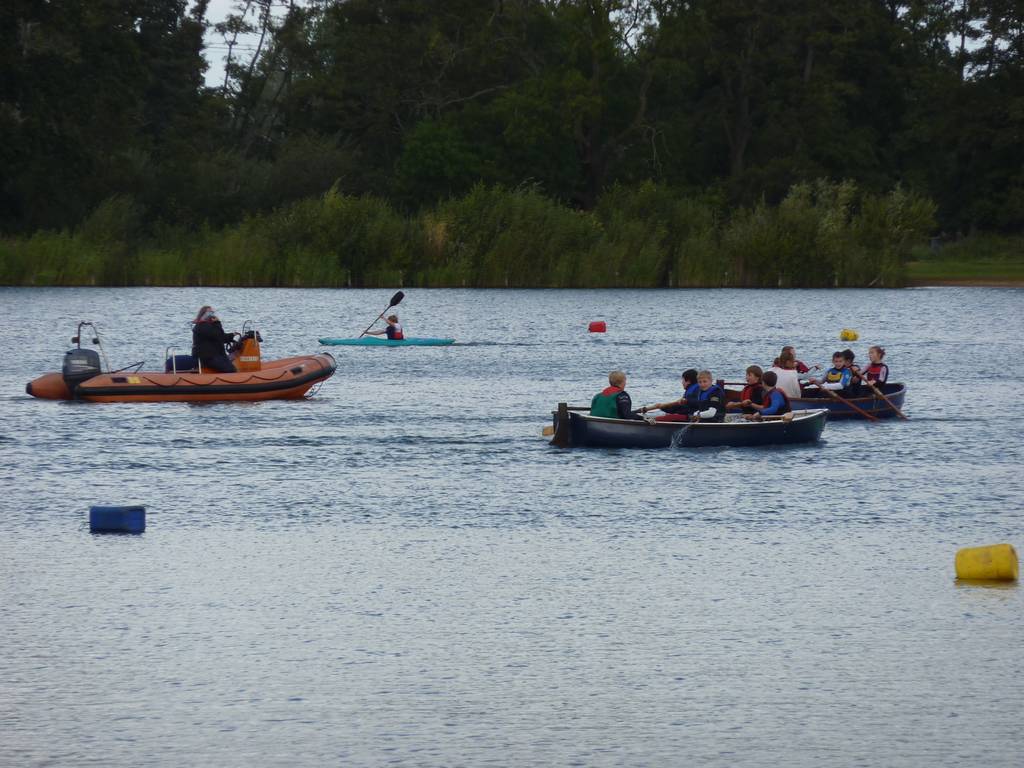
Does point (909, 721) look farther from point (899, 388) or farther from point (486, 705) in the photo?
point (899, 388)

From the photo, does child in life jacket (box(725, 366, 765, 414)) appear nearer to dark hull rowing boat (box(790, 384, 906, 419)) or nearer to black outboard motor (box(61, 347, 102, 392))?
dark hull rowing boat (box(790, 384, 906, 419))

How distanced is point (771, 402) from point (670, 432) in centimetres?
185

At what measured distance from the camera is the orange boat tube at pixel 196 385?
1195 inches

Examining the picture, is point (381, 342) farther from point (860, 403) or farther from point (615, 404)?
point (615, 404)

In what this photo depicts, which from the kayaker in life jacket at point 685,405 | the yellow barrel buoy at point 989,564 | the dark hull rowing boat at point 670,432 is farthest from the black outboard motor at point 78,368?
the yellow barrel buoy at point 989,564

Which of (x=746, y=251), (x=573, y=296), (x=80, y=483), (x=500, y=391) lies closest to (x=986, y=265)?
(x=746, y=251)

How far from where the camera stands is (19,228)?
76.7 metres

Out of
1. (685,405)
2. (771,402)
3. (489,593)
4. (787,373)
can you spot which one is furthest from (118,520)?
(787,373)

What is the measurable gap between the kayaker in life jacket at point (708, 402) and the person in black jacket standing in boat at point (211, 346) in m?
9.40

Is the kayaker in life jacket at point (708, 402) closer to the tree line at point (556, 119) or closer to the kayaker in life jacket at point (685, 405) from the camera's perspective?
the kayaker in life jacket at point (685, 405)

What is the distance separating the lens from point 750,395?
2616 cm

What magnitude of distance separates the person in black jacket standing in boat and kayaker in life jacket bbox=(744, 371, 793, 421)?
9.78 m

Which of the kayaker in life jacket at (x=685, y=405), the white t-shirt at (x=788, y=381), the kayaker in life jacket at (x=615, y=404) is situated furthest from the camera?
the white t-shirt at (x=788, y=381)

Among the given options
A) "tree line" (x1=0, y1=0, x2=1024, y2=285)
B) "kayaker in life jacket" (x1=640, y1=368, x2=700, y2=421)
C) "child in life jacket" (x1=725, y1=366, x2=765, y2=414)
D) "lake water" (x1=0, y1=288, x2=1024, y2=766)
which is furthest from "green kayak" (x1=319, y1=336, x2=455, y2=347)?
"tree line" (x1=0, y1=0, x2=1024, y2=285)
